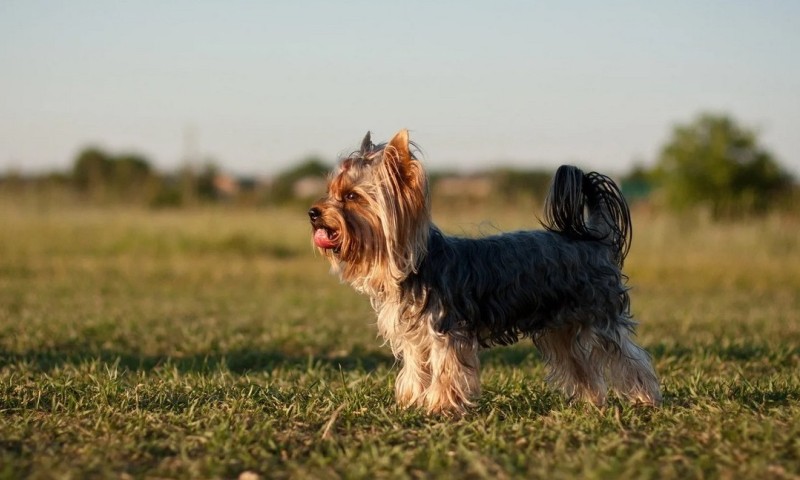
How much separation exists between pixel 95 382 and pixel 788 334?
8043 millimetres

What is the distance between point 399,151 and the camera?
218 inches

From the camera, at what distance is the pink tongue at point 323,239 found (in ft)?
18.5

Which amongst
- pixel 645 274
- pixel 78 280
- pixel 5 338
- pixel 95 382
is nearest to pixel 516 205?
pixel 645 274

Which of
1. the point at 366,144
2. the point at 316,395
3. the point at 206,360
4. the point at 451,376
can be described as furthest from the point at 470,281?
the point at 206,360

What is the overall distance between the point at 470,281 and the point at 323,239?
1.00m

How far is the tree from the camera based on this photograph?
2981 centimetres

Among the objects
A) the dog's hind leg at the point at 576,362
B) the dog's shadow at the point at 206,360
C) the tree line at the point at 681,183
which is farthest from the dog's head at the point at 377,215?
the tree line at the point at 681,183

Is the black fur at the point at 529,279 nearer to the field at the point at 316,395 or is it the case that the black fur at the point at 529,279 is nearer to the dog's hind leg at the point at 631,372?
the dog's hind leg at the point at 631,372

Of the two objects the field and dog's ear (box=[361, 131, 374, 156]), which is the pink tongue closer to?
dog's ear (box=[361, 131, 374, 156])

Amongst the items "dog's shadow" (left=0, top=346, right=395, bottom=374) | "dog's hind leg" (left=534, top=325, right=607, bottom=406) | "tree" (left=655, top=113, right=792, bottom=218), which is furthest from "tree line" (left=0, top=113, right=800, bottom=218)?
"dog's hind leg" (left=534, top=325, right=607, bottom=406)

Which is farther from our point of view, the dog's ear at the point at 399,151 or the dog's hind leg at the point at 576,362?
the dog's hind leg at the point at 576,362

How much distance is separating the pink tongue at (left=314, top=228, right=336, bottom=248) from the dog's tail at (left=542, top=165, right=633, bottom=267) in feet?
5.28

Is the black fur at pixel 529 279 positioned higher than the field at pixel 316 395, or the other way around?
the black fur at pixel 529 279

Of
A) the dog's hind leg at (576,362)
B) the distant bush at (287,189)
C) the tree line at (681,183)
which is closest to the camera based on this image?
the dog's hind leg at (576,362)
